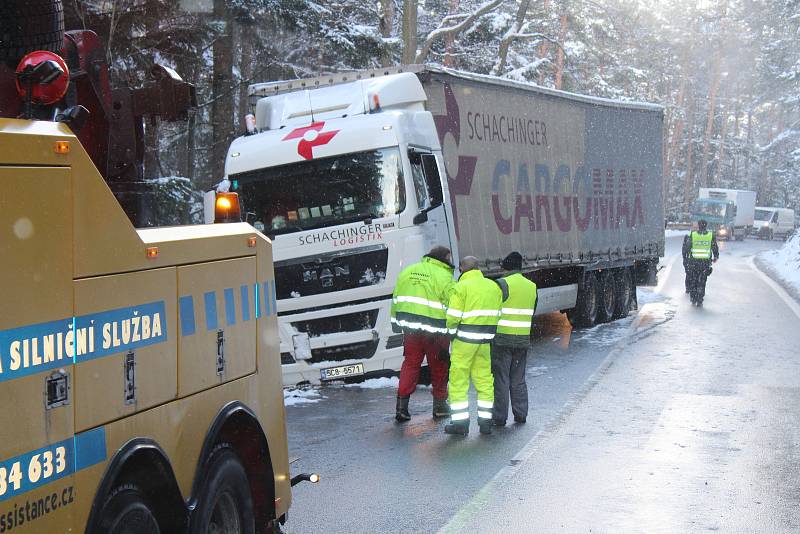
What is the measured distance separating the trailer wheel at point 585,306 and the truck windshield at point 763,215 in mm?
58102

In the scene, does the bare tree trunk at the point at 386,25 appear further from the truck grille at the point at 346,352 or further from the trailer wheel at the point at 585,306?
the truck grille at the point at 346,352

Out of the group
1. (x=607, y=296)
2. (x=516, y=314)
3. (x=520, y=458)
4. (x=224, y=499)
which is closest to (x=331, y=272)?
(x=516, y=314)

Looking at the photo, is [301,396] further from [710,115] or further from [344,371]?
[710,115]

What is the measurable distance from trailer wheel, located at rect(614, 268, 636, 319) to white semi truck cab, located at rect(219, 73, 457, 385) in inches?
395

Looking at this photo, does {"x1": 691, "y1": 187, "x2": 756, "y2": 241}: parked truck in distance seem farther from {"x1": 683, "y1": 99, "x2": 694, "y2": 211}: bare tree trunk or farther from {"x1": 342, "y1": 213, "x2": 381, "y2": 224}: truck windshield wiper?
{"x1": 342, "y1": 213, "x2": 381, "y2": 224}: truck windshield wiper

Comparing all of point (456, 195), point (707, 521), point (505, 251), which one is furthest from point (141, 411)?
point (505, 251)

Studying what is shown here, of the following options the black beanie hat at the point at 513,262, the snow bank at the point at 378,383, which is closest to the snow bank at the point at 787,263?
the snow bank at the point at 378,383

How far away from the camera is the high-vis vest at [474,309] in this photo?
34.4ft

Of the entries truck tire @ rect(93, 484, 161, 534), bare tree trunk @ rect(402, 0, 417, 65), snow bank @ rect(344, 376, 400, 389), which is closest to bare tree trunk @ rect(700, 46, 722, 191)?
bare tree trunk @ rect(402, 0, 417, 65)

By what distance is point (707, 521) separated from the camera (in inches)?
288

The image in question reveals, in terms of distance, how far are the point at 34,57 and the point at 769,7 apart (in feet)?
281

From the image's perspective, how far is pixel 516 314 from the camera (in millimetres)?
11031

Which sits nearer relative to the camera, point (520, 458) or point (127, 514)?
point (127, 514)

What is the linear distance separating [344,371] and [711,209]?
58870 mm
